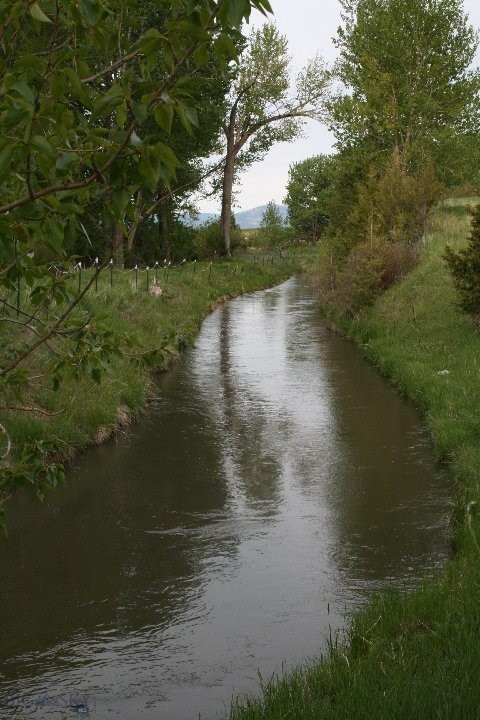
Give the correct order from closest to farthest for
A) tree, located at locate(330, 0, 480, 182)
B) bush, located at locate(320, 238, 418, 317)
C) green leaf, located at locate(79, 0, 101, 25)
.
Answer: green leaf, located at locate(79, 0, 101, 25), bush, located at locate(320, 238, 418, 317), tree, located at locate(330, 0, 480, 182)

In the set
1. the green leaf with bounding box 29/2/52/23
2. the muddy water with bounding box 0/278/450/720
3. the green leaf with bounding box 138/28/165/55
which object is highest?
the green leaf with bounding box 29/2/52/23

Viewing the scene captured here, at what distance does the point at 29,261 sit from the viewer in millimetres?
4398

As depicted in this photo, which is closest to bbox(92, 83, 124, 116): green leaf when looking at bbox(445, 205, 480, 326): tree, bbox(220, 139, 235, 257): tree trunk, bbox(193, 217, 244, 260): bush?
bbox(445, 205, 480, 326): tree

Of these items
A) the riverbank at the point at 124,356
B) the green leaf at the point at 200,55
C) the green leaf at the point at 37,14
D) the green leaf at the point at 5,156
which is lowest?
the riverbank at the point at 124,356

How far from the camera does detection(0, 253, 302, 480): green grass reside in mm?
11188

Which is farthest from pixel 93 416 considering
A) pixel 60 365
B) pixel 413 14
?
pixel 413 14

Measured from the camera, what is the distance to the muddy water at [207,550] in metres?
6.08

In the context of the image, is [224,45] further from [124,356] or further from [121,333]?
[124,356]

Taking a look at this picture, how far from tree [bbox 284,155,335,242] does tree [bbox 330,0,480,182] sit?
139 ft

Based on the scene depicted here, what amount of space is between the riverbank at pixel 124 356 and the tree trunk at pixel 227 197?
1006cm

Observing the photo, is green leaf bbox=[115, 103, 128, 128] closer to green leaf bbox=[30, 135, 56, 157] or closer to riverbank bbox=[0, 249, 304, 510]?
green leaf bbox=[30, 135, 56, 157]

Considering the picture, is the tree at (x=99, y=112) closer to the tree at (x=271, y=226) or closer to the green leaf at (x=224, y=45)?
the green leaf at (x=224, y=45)

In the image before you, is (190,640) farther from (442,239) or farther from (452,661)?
(442,239)

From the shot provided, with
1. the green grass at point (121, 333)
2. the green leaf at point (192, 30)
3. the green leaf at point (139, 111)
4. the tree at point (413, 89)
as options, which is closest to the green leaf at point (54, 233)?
the green leaf at point (139, 111)
